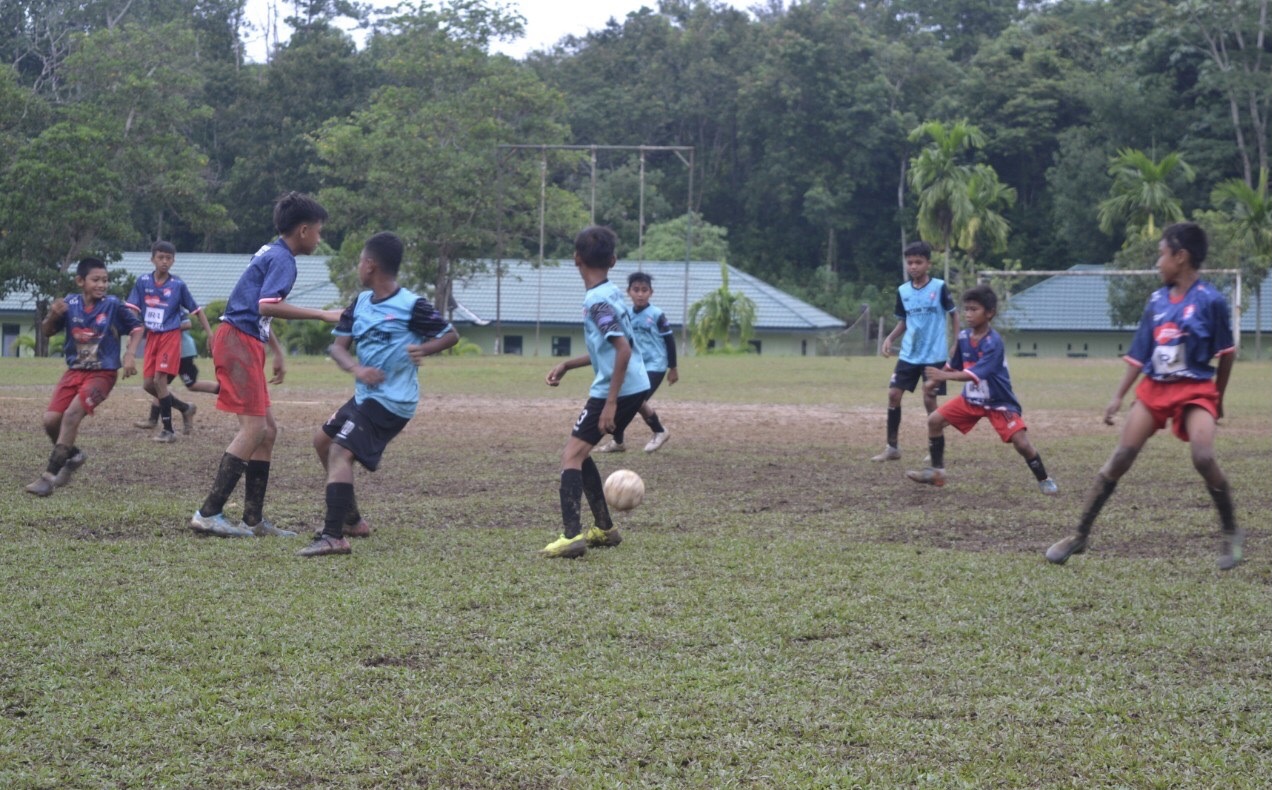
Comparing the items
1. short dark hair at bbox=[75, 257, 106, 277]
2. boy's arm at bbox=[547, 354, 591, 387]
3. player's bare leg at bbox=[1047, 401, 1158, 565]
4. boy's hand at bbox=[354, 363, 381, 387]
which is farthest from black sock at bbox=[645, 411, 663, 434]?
player's bare leg at bbox=[1047, 401, 1158, 565]

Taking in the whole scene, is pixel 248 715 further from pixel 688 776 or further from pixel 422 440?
pixel 422 440

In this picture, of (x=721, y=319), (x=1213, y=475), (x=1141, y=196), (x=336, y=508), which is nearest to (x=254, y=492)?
(x=336, y=508)

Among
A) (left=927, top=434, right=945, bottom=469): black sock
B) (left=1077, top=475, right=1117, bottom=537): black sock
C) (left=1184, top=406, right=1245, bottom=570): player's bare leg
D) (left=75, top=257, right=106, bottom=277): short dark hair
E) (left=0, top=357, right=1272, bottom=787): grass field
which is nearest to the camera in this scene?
(left=0, top=357, right=1272, bottom=787): grass field

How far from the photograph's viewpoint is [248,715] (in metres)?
4.21

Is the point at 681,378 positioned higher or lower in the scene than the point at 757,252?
Answer: lower

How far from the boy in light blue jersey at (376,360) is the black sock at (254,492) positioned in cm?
56

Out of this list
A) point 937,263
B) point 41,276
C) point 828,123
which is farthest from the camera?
point 828,123

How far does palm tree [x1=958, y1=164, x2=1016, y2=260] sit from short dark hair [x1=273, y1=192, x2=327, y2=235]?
51.0 meters

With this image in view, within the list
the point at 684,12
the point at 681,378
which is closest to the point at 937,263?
the point at 684,12

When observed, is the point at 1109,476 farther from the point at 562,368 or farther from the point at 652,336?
the point at 652,336

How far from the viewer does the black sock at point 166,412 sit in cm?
1248

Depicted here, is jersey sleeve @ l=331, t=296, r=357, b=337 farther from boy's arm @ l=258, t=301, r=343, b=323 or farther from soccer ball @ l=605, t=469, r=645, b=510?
soccer ball @ l=605, t=469, r=645, b=510

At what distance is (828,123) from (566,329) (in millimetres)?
19192

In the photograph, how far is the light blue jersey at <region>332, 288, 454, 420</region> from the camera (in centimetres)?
714
